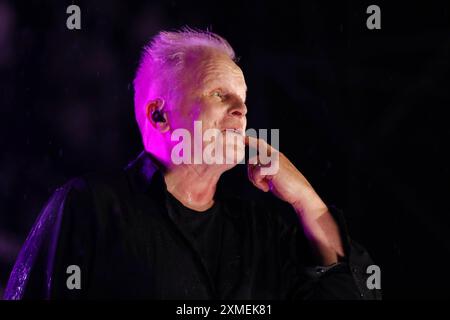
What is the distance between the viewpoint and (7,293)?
5.75 feet

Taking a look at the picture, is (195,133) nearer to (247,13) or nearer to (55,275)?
(55,275)

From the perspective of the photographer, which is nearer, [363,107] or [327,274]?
[327,274]

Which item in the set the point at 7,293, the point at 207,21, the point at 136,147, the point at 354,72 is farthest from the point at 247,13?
the point at 7,293

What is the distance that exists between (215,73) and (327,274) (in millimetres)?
817

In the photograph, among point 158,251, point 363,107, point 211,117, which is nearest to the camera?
point 158,251

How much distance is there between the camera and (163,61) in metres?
2.08

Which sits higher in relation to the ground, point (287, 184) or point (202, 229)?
point (287, 184)

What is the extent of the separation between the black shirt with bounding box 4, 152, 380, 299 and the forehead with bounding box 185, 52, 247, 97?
0.35 meters

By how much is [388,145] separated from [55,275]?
5.97ft

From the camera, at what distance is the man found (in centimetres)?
176

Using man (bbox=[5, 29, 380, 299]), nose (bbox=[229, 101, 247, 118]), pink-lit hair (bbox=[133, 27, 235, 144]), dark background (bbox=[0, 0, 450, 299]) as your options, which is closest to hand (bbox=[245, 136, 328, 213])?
man (bbox=[5, 29, 380, 299])

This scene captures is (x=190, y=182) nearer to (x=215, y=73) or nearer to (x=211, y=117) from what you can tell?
(x=211, y=117)

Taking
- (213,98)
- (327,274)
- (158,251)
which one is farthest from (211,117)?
A: (327,274)
